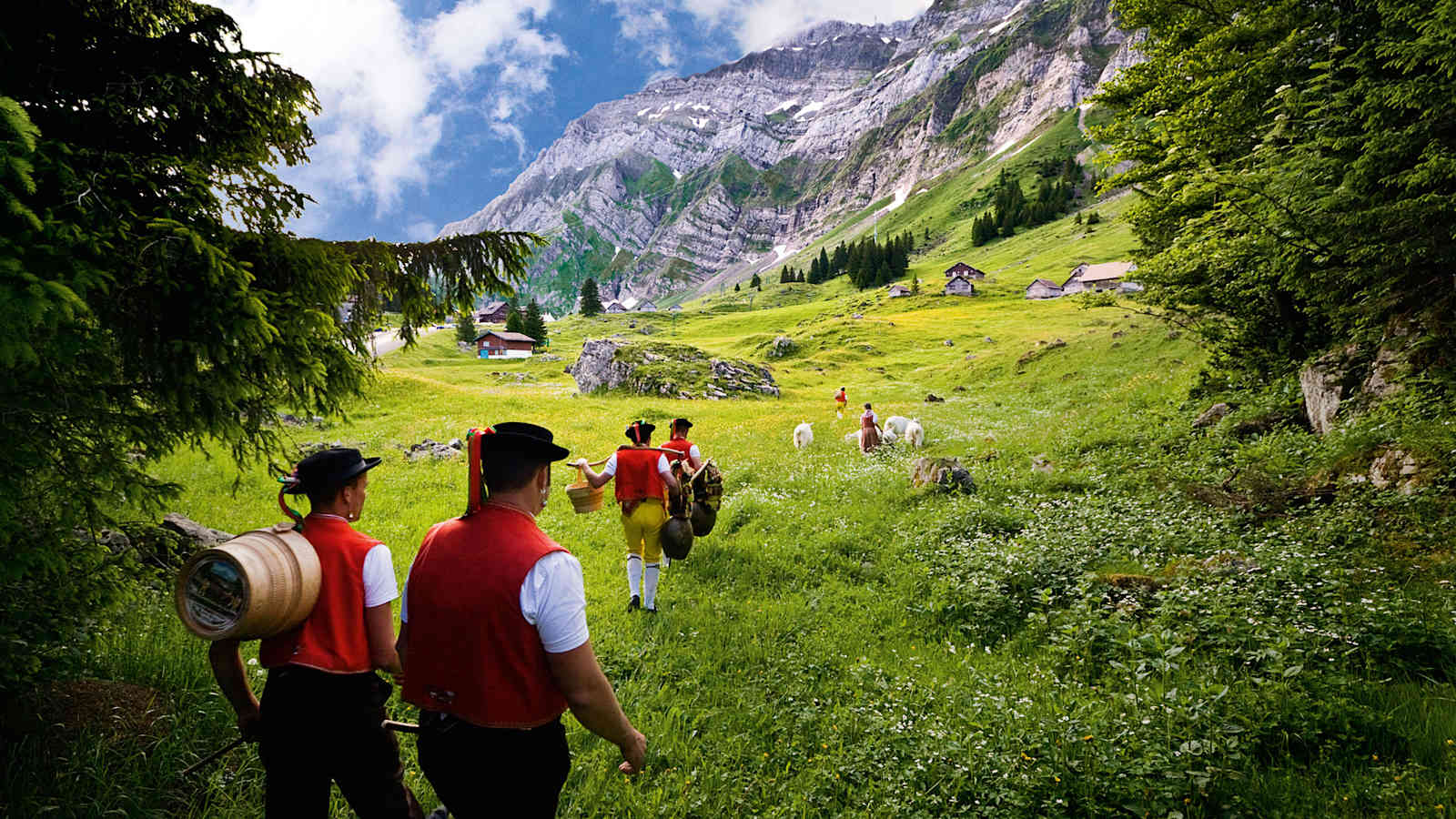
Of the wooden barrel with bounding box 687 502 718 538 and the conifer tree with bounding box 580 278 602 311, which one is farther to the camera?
the conifer tree with bounding box 580 278 602 311

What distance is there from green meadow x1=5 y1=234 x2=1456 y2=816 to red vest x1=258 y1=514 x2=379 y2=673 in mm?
1667

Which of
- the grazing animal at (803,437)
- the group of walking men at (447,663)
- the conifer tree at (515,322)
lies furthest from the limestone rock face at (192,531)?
the conifer tree at (515,322)

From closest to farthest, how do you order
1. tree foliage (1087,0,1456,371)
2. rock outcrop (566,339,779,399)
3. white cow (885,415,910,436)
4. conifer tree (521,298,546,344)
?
tree foliage (1087,0,1456,371)
white cow (885,415,910,436)
rock outcrop (566,339,779,399)
conifer tree (521,298,546,344)

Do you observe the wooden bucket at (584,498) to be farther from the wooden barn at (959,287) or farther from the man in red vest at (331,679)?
the wooden barn at (959,287)

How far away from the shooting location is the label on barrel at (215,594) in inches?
118

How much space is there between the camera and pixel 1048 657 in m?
6.12

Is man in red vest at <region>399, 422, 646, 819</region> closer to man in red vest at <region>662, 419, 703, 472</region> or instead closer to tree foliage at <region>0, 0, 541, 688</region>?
tree foliage at <region>0, 0, 541, 688</region>

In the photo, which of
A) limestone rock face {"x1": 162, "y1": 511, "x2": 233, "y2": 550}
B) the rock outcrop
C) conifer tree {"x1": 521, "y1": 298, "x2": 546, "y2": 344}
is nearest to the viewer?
limestone rock face {"x1": 162, "y1": 511, "x2": 233, "y2": 550}

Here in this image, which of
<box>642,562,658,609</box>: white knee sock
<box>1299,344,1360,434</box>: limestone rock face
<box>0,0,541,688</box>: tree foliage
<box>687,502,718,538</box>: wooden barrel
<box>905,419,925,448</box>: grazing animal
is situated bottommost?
<box>905,419,925,448</box>: grazing animal

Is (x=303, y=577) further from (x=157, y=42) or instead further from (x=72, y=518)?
(x=157, y=42)

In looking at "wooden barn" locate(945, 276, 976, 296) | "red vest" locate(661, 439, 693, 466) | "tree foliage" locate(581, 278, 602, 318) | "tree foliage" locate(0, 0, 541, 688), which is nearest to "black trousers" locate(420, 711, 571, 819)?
"tree foliage" locate(0, 0, 541, 688)

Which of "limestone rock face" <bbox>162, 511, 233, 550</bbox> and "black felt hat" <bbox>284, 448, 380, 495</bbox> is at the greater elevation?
"black felt hat" <bbox>284, 448, 380, 495</bbox>

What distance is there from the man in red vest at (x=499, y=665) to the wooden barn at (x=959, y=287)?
358ft

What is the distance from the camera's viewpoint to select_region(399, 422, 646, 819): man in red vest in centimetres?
295
